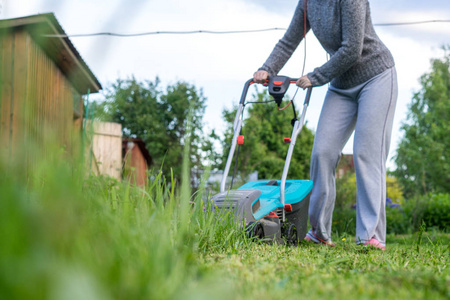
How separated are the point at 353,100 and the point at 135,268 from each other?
2.80 metres

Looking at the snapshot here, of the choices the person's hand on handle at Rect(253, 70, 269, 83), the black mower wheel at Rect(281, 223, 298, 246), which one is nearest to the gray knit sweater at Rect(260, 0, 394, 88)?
the person's hand on handle at Rect(253, 70, 269, 83)

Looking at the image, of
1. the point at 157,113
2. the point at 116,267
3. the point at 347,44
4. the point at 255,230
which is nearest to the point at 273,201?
the point at 255,230

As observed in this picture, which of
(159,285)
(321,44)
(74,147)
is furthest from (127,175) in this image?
(321,44)

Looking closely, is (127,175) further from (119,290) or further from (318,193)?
(318,193)

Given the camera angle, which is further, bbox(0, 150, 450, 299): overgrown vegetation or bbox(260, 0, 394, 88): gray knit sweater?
bbox(260, 0, 394, 88): gray knit sweater

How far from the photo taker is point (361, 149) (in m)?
3.26

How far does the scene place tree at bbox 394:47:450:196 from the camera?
23375mm

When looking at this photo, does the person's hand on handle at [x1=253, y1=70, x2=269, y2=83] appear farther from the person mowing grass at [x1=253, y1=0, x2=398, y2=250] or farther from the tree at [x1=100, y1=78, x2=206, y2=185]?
the tree at [x1=100, y1=78, x2=206, y2=185]

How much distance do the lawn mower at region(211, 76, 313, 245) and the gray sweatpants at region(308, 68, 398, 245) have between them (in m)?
0.13

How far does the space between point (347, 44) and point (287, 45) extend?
651 millimetres

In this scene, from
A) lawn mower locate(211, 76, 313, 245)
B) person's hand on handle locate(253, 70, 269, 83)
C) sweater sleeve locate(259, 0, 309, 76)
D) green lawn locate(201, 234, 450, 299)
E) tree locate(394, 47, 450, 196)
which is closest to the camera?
green lawn locate(201, 234, 450, 299)

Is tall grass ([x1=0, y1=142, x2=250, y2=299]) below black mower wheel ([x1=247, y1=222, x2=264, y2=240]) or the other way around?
the other way around

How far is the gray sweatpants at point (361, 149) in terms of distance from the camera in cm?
322

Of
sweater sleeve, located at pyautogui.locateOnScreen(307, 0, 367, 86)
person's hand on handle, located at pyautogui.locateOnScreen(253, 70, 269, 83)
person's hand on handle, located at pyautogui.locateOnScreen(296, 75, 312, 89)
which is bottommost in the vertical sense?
person's hand on handle, located at pyautogui.locateOnScreen(296, 75, 312, 89)
